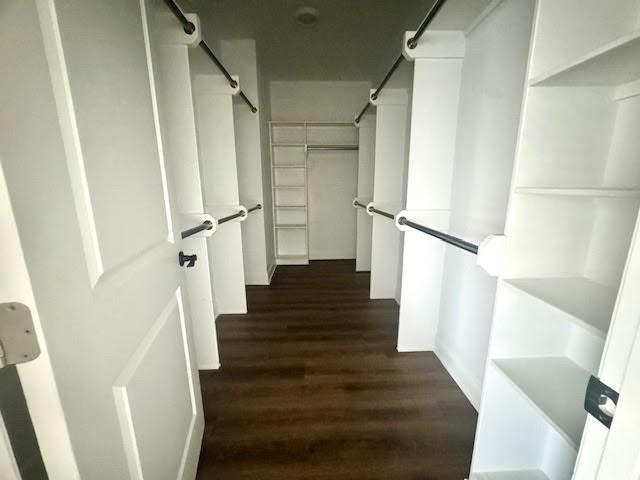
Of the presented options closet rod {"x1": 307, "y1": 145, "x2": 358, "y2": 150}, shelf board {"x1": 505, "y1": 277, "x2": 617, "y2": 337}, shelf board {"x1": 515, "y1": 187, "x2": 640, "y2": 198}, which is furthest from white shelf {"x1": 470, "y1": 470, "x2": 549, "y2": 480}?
closet rod {"x1": 307, "y1": 145, "x2": 358, "y2": 150}

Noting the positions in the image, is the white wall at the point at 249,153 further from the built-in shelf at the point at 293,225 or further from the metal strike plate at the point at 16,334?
the metal strike plate at the point at 16,334

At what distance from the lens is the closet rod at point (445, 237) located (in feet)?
3.67

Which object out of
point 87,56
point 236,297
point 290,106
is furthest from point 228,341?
point 290,106

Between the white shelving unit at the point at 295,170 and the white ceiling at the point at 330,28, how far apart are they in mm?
687

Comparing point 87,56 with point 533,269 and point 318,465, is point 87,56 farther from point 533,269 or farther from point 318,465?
point 318,465

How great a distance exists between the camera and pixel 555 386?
2.96 ft

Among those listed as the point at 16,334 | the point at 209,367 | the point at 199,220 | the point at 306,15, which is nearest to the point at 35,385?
the point at 16,334

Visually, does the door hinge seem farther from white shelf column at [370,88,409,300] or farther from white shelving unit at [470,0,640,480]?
white shelf column at [370,88,409,300]

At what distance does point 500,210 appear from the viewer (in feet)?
4.17

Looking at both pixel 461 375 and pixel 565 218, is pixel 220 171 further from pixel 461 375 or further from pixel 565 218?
pixel 461 375

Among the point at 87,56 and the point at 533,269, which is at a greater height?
the point at 87,56

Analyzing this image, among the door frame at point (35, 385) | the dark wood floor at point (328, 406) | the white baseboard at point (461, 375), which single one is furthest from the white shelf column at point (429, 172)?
the door frame at point (35, 385)

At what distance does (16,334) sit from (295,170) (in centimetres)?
357

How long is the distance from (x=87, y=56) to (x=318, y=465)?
5.33ft
